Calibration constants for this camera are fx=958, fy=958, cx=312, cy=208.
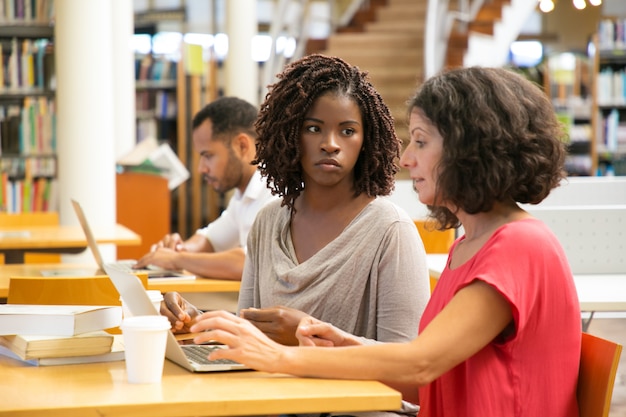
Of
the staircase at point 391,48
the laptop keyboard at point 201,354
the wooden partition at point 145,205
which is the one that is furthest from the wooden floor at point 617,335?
the staircase at point 391,48

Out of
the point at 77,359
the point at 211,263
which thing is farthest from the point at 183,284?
the point at 77,359

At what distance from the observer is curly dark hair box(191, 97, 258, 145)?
11.5 feet

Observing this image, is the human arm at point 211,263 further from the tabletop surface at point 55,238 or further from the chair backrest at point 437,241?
the chair backrest at point 437,241

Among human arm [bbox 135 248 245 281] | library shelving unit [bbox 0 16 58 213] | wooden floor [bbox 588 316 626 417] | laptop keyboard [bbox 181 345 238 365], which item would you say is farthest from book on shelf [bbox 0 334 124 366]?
library shelving unit [bbox 0 16 58 213]

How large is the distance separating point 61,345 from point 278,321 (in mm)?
406

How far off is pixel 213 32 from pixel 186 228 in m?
3.70

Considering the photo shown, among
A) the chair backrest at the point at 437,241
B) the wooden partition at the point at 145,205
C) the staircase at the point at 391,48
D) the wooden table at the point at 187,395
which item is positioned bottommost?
the wooden partition at the point at 145,205

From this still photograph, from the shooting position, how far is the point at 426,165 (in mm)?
1678

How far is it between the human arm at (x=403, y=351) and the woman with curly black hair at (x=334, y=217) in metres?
0.35

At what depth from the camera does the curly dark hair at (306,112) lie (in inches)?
82.4

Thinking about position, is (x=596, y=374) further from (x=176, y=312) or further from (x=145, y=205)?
(x=145, y=205)

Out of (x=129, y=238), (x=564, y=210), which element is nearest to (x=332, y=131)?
(x=564, y=210)

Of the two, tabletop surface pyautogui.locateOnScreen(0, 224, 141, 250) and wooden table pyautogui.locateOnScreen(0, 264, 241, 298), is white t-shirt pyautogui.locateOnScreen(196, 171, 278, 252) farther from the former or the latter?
tabletop surface pyautogui.locateOnScreen(0, 224, 141, 250)

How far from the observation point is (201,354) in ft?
5.65
